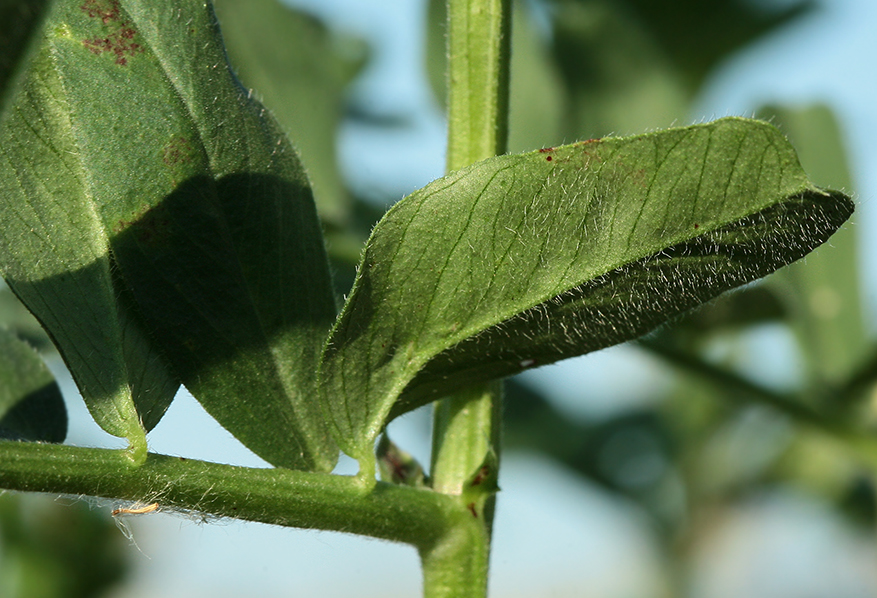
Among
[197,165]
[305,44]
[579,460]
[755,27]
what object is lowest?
[197,165]

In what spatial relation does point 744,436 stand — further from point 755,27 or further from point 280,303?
point 280,303

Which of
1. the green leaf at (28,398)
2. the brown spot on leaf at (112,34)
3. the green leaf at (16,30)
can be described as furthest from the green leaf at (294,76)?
the green leaf at (16,30)

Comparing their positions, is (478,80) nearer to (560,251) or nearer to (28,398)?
(560,251)

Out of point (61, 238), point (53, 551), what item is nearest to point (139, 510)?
point (61, 238)

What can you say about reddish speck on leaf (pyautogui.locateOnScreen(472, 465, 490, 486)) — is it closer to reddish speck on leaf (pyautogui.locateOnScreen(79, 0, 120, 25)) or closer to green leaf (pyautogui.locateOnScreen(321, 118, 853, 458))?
green leaf (pyautogui.locateOnScreen(321, 118, 853, 458))

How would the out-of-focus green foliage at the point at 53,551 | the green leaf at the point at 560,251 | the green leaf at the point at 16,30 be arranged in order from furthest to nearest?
the out-of-focus green foliage at the point at 53,551 < the green leaf at the point at 560,251 < the green leaf at the point at 16,30

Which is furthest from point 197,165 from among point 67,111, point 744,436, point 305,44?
point 744,436

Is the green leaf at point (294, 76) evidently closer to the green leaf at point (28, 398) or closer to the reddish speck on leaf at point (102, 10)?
the green leaf at point (28, 398)
